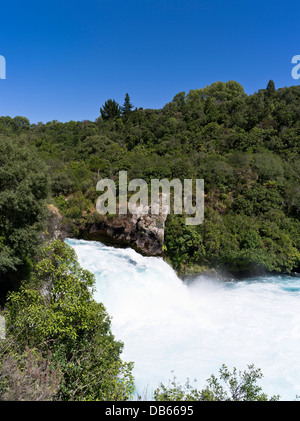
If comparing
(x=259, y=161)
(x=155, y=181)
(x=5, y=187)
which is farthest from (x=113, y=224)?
(x=259, y=161)

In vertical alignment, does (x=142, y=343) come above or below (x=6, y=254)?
below

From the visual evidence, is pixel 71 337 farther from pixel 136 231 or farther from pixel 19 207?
pixel 136 231

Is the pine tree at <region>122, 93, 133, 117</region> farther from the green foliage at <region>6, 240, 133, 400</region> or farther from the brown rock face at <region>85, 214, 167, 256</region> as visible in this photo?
the green foliage at <region>6, 240, 133, 400</region>

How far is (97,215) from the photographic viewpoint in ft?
67.9

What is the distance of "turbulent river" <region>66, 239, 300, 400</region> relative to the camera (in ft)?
32.0

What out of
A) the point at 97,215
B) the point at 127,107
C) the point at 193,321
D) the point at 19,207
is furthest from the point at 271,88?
the point at 19,207

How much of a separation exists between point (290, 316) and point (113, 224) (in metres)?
13.9

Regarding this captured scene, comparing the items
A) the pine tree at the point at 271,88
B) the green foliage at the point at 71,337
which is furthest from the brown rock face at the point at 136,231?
the pine tree at the point at 271,88

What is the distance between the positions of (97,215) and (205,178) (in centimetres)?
1193

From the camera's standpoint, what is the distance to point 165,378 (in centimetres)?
927

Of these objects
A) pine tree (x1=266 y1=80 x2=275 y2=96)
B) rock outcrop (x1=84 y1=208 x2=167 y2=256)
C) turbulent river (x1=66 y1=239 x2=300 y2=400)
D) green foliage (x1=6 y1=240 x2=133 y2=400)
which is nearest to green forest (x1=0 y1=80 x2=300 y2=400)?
green foliage (x1=6 y1=240 x2=133 y2=400)

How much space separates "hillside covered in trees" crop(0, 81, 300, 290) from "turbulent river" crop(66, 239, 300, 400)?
2.45 m

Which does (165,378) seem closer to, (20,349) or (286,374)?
(286,374)

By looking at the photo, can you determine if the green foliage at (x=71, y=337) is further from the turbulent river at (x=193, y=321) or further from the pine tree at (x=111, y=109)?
the pine tree at (x=111, y=109)
